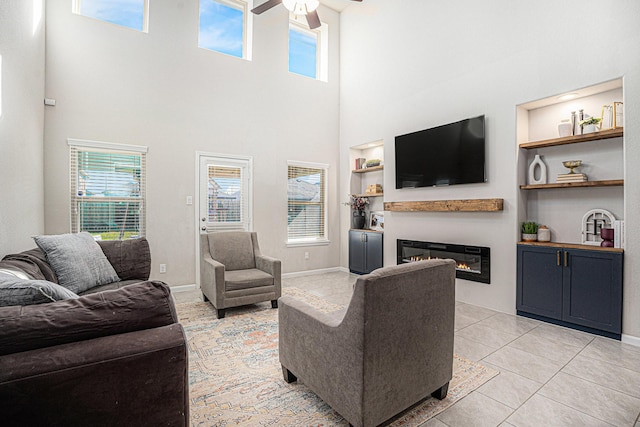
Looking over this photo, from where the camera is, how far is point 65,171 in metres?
3.96

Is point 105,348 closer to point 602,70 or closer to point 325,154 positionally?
point 602,70

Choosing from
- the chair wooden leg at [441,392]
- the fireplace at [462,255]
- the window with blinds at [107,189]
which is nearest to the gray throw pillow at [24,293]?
the chair wooden leg at [441,392]

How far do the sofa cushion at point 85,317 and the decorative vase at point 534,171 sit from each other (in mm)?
3947

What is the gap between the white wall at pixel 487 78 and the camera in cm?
293

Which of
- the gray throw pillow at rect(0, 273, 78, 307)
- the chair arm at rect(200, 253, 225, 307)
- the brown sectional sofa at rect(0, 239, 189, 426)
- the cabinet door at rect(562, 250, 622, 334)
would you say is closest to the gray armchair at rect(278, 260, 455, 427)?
the brown sectional sofa at rect(0, 239, 189, 426)

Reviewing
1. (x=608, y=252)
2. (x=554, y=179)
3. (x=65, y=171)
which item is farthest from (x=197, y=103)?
(x=608, y=252)

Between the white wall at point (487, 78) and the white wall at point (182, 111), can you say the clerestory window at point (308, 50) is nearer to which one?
Answer: the white wall at point (182, 111)

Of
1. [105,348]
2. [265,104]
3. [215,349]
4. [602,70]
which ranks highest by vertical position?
[265,104]

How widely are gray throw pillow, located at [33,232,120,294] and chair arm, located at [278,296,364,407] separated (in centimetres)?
168

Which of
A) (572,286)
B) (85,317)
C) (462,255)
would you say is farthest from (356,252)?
(85,317)

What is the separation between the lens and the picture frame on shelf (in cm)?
574

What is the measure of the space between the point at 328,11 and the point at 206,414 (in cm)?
664

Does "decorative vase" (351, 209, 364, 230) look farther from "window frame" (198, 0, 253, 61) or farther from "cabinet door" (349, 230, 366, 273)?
"window frame" (198, 0, 253, 61)

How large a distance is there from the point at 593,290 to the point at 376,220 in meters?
3.28
